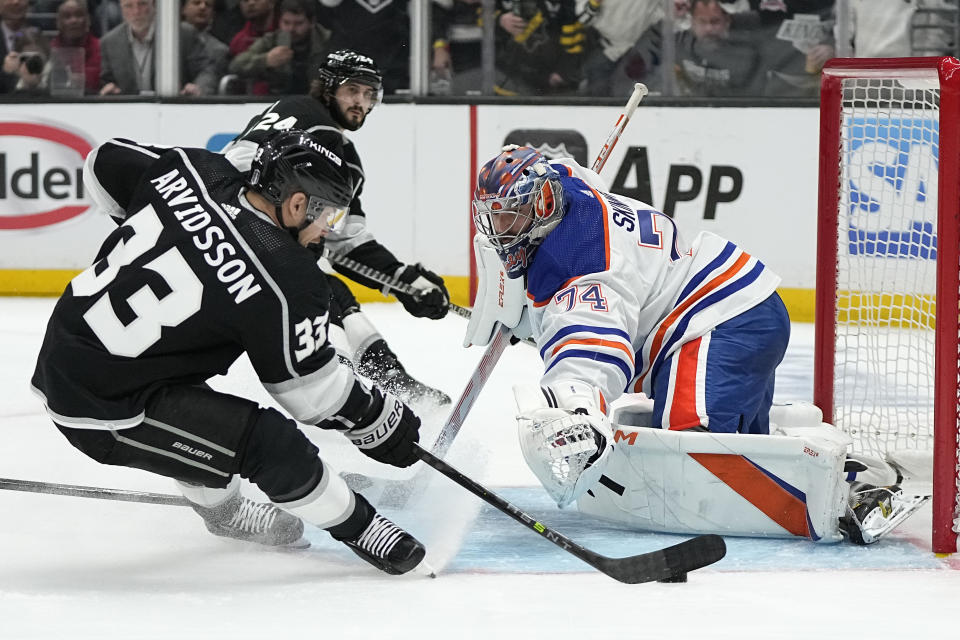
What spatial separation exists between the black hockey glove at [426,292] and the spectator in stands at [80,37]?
9.80ft

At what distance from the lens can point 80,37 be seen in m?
6.16

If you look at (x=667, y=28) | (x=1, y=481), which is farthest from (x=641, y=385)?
(x=667, y=28)

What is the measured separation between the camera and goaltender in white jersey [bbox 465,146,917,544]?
2.38m

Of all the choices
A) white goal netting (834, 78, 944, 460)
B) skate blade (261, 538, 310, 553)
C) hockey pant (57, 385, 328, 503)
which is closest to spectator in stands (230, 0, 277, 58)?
white goal netting (834, 78, 944, 460)

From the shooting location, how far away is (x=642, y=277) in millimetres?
2568

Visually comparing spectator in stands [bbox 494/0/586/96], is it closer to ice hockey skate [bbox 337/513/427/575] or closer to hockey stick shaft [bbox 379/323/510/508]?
hockey stick shaft [bbox 379/323/510/508]

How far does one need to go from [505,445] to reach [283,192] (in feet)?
4.89

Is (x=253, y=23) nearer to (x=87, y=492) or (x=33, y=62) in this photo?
(x=33, y=62)

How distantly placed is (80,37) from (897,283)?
13.2 feet

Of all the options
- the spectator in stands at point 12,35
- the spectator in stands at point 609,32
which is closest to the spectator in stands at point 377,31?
the spectator in stands at point 609,32

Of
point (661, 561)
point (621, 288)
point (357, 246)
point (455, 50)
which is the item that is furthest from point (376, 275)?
point (455, 50)

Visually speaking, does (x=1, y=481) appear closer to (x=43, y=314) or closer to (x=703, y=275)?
(x=703, y=275)

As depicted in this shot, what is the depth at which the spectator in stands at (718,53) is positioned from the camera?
5816 millimetres

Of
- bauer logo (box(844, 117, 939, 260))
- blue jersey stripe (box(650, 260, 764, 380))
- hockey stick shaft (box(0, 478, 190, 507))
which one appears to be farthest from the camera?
bauer logo (box(844, 117, 939, 260))
